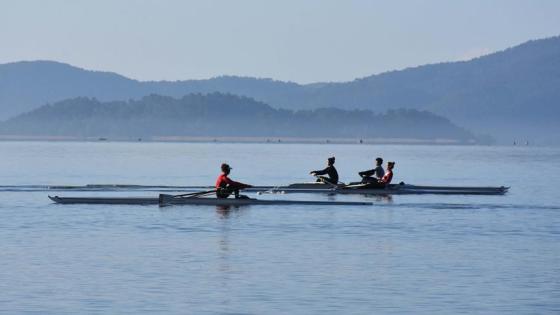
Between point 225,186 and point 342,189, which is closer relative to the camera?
point 225,186

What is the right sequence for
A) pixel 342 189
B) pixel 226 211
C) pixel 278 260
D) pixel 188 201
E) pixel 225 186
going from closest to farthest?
pixel 278 260, pixel 225 186, pixel 188 201, pixel 226 211, pixel 342 189

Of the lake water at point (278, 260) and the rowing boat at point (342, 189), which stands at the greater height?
the rowing boat at point (342, 189)

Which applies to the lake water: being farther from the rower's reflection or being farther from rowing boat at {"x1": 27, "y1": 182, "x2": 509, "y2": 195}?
rowing boat at {"x1": 27, "y1": 182, "x2": 509, "y2": 195}

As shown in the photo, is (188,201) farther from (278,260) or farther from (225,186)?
(278,260)

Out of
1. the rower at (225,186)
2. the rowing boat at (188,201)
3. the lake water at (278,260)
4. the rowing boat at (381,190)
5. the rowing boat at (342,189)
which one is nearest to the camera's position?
the lake water at (278,260)

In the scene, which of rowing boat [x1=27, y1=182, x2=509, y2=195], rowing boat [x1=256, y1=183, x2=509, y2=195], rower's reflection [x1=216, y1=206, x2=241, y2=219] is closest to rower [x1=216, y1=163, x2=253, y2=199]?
rower's reflection [x1=216, y1=206, x2=241, y2=219]

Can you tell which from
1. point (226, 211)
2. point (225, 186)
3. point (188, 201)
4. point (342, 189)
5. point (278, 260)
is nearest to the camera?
point (278, 260)

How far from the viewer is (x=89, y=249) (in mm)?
36031

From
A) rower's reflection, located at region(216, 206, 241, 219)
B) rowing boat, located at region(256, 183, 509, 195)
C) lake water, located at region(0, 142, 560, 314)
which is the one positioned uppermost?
rowing boat, located at region(256, 183, 509, 195)

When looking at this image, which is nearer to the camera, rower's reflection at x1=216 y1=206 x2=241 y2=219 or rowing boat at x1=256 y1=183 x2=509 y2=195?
rower's reflection at x1=216 y1=206 x2=241 y2=219

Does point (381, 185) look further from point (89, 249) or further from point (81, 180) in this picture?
point (81, 180)

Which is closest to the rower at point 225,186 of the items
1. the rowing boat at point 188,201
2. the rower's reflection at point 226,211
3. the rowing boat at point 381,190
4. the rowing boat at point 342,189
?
the rowing boat at point 188,201

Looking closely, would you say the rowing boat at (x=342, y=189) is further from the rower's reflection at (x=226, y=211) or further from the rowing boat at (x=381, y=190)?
the rower's reflection at (x=226, y=211)

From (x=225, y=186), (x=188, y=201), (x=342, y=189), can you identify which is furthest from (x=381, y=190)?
(x=188, y=201)
